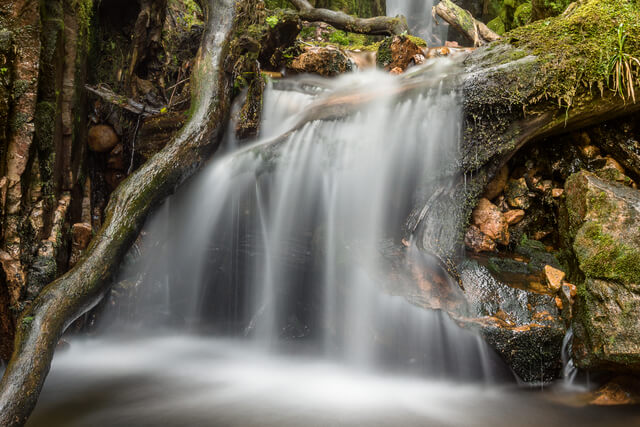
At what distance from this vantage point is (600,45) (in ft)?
11.0

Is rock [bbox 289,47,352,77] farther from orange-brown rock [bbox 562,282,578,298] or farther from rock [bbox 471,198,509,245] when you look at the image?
orange-brown rock [bbox 562,282,578,298]

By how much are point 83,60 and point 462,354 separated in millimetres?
4767

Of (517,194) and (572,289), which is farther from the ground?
(517,194)

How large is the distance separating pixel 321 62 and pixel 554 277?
4.67 m

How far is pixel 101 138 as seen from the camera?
169 inches

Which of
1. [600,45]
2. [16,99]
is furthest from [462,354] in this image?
[16,99]

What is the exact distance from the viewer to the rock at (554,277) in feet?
10.3

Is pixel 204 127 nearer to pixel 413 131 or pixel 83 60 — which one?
Result: pixel 83 60

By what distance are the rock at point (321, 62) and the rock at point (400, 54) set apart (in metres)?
0.70

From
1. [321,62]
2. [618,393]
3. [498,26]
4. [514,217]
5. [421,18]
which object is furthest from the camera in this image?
[421,18]

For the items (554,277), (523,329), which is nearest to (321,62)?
(554,277)

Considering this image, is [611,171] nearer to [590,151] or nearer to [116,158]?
[590,151]

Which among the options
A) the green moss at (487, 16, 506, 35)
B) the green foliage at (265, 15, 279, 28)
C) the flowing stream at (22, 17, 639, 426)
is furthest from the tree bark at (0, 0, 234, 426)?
the green moss at (487, 16, 506, 35)

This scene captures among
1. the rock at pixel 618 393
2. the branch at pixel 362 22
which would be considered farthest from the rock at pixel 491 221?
the branch at pixel 362 22
